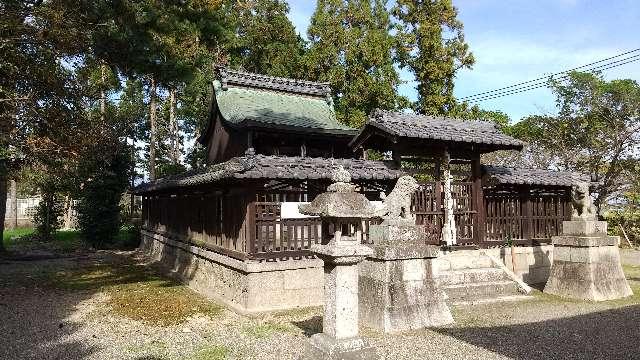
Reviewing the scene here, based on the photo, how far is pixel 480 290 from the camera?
1257 centimetres

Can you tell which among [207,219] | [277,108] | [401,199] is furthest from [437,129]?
[277,108]

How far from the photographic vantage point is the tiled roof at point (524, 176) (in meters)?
14.5

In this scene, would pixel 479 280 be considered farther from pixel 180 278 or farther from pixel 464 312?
pixel 180 278

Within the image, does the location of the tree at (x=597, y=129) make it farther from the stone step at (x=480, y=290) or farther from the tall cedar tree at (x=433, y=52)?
the stone step at (x=480, y=290)

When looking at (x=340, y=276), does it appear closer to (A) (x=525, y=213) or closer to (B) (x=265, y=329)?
(B) (x=265, y=329)

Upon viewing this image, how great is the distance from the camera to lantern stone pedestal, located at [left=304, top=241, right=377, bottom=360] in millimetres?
6555

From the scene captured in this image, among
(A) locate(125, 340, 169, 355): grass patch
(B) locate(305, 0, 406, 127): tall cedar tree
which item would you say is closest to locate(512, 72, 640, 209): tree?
(B) locate(305, 0, 406, 127): tall cedar tree

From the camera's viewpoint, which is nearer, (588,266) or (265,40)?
(588,266)

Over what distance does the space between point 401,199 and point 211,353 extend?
500 cm

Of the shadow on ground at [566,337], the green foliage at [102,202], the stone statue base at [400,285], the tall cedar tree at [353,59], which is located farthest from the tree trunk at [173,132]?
the shadow on ground at [566,337]

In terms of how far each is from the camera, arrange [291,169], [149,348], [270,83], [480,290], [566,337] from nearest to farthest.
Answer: [149,348]
[566,337]
[291,169]
[480,290]
[270,83]

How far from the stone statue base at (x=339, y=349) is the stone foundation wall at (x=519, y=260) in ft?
23.0

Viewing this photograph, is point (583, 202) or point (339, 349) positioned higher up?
point (583, 202)

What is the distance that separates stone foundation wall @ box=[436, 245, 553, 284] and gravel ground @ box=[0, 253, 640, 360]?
186 cm
